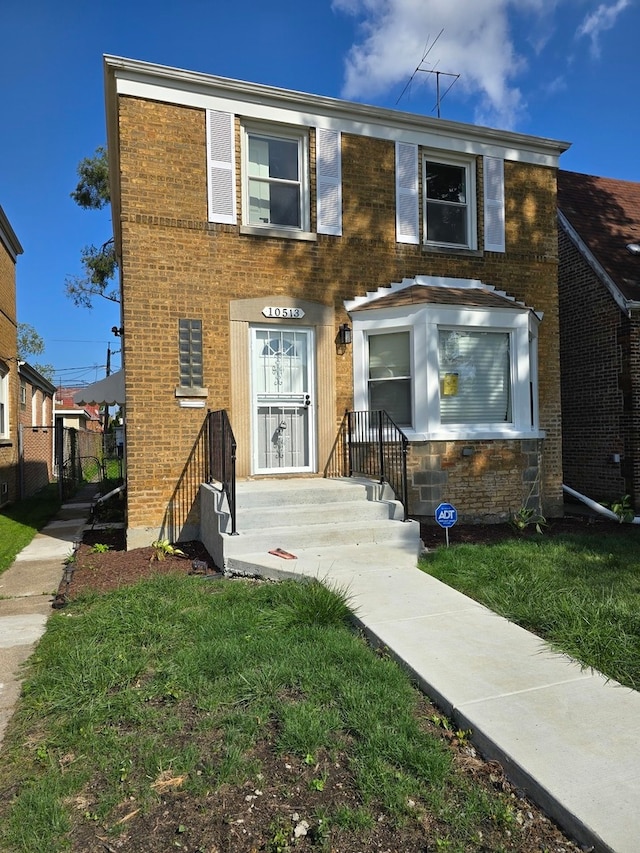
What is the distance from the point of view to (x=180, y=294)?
7.80 metres

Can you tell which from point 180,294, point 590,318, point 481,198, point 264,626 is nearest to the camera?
point 264,626

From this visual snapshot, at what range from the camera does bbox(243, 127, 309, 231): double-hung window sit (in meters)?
8.40

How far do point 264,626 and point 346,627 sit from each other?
2.03ft

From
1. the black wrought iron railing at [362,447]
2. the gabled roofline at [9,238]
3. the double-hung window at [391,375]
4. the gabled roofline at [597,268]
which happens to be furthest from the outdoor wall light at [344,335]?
the gabled roofline at [9,238]

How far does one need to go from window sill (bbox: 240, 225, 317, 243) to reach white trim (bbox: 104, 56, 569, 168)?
1560mm

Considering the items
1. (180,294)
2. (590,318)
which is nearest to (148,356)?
(180,294)

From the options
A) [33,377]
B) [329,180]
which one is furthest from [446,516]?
[33,377]

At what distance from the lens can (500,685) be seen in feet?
10.9

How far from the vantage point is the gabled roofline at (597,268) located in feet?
33.7

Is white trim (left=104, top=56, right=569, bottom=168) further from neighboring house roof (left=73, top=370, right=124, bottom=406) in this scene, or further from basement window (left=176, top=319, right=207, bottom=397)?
neighboring house roof (left=73, top=370, right=124, bottom=406)

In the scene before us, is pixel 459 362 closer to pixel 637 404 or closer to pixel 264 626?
Result: pixel 637 404

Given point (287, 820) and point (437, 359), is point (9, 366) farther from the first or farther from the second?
point (287, 820)

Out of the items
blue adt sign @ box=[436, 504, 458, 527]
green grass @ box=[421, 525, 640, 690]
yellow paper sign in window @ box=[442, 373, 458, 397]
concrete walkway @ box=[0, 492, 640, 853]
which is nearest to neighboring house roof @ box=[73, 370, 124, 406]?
concrete walkway @ box=[0, 492, 640, 853]

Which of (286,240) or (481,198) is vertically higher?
(481,198)
